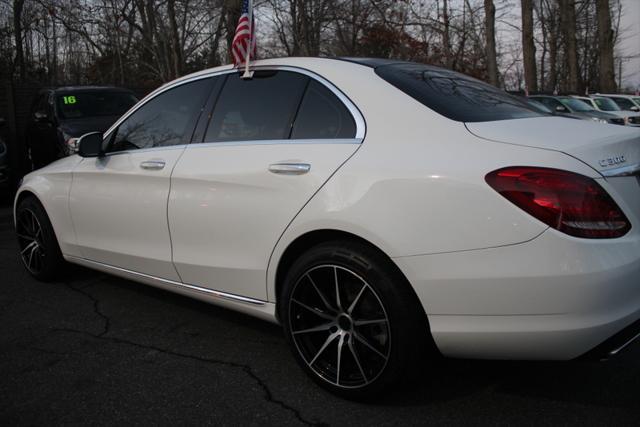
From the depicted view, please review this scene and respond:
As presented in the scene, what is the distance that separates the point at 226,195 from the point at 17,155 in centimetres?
1013

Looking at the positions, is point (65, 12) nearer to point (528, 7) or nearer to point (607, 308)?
point (528, 7)

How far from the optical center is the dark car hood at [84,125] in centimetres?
849

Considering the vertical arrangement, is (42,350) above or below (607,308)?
below

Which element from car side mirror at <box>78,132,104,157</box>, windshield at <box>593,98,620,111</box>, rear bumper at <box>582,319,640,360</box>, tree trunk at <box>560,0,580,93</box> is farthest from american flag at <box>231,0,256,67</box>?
tree trunk at <box>560,0,580,93</box>

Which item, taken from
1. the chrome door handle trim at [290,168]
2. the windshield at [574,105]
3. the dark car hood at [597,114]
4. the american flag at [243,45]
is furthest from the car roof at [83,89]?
the windshield at [574,105]

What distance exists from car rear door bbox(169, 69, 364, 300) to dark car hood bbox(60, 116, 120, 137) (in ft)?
19.1

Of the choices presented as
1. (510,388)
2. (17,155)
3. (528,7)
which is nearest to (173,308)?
(510,388)

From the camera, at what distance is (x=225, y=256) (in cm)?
306

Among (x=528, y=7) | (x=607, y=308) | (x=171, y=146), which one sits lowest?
(x=607, y=308)

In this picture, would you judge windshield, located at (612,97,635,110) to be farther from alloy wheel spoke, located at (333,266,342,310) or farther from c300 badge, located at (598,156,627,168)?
alloy wheel spoke, located at (333,266,342,310)

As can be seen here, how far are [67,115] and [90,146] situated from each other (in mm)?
5835

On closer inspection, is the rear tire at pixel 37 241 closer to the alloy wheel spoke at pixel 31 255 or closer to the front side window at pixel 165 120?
the alloy wheel spoke at pixel 31 255

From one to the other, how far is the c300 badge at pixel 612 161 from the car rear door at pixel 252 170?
39.2 inches

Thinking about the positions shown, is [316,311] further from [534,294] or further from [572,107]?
[572,107]
